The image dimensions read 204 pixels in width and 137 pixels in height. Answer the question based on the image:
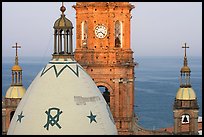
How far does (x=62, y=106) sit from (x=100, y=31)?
40.2ft

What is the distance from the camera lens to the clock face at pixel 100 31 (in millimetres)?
29400

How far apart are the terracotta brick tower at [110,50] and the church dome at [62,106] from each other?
11.1 m

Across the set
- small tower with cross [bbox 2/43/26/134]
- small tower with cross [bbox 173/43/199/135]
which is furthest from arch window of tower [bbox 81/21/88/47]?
small tower with cross [bbox 173/43/199/135]

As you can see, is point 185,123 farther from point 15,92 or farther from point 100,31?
point 15,92

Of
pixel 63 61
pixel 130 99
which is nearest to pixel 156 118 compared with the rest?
pixel 130 99

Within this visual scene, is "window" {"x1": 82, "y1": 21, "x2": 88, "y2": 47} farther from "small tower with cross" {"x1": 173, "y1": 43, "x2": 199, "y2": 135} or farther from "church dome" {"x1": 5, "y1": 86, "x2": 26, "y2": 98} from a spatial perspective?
"small tower with cross" {"x1": 173, "y1": 43, "x2": 199, "y2": 135}

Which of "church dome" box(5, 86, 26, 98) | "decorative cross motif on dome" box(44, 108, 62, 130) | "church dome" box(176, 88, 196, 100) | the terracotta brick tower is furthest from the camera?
"church dome" box(176, 88, 196, 100)

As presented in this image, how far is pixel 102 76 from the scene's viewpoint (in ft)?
97.2

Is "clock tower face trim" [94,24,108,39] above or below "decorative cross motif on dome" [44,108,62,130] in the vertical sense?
above

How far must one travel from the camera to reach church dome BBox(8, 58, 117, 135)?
17359 millimetres

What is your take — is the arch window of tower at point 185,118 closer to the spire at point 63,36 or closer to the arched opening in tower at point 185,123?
the arched opening in tower at point 185,123

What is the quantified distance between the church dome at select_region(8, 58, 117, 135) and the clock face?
11164 millimetres

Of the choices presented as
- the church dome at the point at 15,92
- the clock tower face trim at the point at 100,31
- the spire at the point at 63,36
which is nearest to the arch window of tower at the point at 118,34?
the clock tower face trim at the point at 100,31

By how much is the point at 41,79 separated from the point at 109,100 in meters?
11.8
